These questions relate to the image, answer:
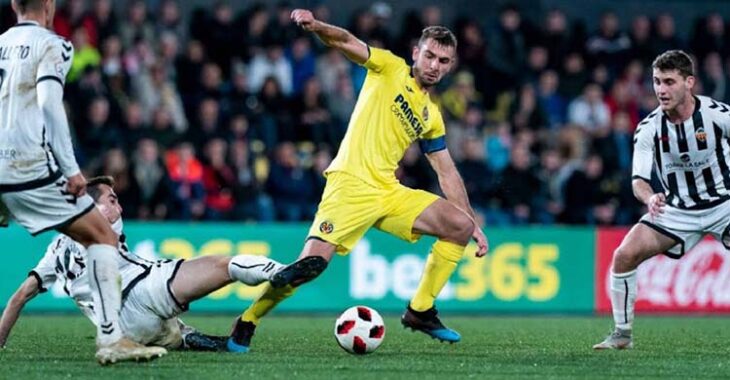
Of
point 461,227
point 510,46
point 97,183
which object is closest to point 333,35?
point 461,227

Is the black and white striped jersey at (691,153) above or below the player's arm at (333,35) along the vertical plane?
below

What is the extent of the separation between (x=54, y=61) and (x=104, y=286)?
130cm

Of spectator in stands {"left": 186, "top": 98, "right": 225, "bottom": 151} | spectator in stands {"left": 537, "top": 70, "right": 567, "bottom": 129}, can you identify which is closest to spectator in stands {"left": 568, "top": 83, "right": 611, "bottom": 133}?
spectator in stands {"left": 537, "top": 70, "right": 567, "bottom": 129}

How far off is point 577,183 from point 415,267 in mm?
2795

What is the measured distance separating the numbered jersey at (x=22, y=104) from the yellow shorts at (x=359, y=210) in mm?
2168

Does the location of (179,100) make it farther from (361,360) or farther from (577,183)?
(361,360)

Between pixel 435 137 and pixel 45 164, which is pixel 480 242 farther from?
pixel 45 164

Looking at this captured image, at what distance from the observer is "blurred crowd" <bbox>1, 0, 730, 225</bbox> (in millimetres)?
16328

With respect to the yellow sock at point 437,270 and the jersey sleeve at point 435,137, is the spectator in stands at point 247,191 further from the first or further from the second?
the yellow sock at point 437,270

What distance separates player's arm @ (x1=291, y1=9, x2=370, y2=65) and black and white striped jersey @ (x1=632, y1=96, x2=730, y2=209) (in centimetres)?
206

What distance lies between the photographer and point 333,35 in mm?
8969

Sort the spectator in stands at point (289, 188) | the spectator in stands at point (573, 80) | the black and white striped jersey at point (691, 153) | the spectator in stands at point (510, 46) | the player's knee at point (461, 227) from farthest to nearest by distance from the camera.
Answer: the spectator in stands at point (510, 46) < the spectator in stands at point (573, 80) < the spectator in stands at point (289, 188) < the black and white striped jersey at point (691, 153) < the player's knee at point (461, 227)

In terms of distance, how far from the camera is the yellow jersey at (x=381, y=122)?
9570 millimetres

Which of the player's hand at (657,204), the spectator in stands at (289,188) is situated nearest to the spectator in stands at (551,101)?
the spectator in stands at (289,188)
